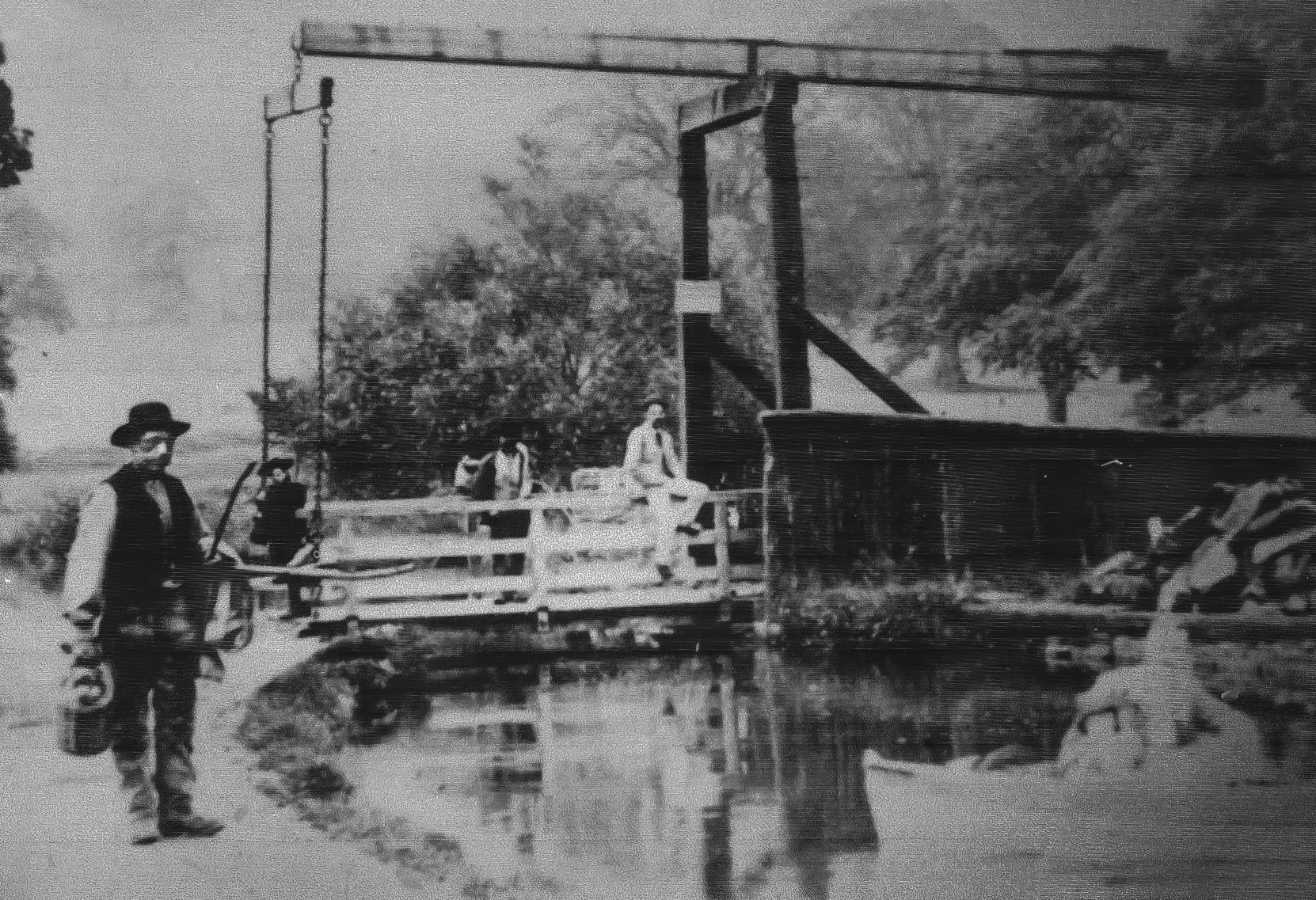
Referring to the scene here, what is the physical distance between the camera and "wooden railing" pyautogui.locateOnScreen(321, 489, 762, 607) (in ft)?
7.18

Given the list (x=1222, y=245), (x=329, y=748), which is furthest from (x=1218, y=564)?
(x=329, y=748)

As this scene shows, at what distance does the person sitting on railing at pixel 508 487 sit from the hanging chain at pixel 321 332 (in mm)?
312

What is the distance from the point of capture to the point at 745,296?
88.5 inches

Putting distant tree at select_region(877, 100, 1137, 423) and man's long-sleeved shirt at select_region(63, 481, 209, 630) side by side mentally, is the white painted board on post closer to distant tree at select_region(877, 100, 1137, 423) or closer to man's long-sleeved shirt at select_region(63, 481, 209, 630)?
distant tree at select_region(877, 100, 1137, 423)

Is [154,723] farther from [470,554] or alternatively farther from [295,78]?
[295,78]

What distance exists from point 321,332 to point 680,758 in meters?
1.14

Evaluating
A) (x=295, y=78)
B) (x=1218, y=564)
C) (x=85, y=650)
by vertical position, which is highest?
(x=295, y=78)

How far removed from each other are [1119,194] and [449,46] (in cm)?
145

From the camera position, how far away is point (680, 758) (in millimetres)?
2225

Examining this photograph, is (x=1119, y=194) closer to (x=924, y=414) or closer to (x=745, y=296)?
(x=924, y=414)

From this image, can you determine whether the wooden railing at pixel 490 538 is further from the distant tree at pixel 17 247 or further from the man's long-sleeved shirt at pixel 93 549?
the distant tree at pixel 17 247

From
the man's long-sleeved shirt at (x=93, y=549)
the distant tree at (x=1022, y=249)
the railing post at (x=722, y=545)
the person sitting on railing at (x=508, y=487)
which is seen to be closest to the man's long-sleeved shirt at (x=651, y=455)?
the railing post at (x=722, y=545)

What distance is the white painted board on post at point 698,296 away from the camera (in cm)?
223

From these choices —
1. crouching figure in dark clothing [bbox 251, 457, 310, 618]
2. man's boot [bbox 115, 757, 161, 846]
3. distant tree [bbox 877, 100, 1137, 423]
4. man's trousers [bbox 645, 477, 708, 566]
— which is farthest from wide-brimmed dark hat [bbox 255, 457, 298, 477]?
distant tree [bbox 877, 100, 1137, 423]
